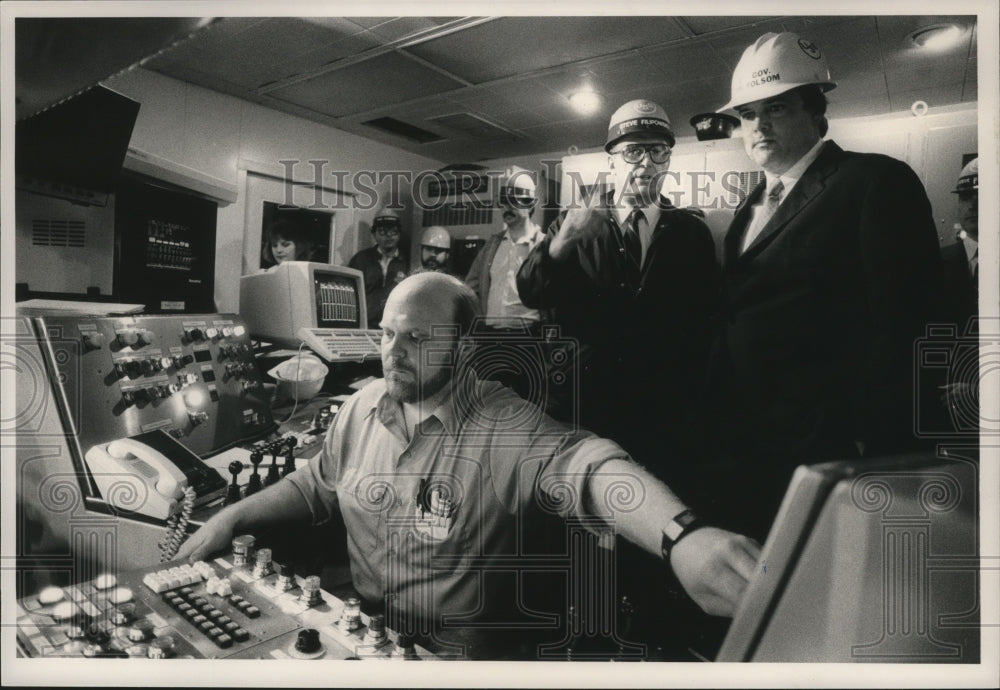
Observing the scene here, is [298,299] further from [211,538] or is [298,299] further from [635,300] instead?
[635,300]

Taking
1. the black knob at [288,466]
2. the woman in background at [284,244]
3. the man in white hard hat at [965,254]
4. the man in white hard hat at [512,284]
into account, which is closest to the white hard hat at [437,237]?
the man in white hard hat at [512,284]

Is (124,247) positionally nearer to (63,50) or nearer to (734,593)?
(63,50)

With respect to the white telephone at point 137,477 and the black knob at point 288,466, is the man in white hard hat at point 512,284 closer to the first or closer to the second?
the black knob at point 288,466

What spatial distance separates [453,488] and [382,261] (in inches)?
26.9

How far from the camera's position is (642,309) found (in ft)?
5.81

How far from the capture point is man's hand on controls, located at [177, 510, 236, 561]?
65.6 inches

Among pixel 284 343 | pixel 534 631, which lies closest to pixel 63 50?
pixel 284 343

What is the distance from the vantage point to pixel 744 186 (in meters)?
1.75

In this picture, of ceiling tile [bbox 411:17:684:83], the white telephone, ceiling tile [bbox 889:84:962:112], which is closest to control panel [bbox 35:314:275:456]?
the white telephone

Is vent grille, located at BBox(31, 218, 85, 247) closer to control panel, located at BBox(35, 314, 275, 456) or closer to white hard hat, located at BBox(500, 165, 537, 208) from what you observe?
control panel, located at BBox(35, 314, 275, 456)

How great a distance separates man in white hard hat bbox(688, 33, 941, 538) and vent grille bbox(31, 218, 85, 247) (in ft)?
5.86

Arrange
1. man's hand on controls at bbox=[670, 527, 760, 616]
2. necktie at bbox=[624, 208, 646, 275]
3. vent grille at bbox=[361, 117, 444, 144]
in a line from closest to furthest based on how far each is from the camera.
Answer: man's hand on controls at bbox=[670, 527, 760, 616] < necktie at bbox=[624, 208, 646, 275] < vent grille at bbox=[361, 117, 444, 144]

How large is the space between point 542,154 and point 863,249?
0.89m

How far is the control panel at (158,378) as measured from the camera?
1.69 meters
